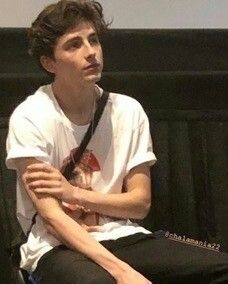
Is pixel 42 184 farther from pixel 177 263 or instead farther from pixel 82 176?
pixel 177 263

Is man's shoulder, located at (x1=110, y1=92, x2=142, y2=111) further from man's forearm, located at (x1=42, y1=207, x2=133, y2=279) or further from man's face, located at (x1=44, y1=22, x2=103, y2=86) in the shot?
man's forearm, located at (x1=42, y1=207, x2=133, y2=279)

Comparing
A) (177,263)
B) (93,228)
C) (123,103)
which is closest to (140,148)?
(123,103)

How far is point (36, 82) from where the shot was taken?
2.28 metres

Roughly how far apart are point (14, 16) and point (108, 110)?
1.76 ft

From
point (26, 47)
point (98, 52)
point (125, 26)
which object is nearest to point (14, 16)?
point (26, 47)

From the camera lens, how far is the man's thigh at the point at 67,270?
1.69 m

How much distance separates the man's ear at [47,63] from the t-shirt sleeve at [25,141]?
0.17 m

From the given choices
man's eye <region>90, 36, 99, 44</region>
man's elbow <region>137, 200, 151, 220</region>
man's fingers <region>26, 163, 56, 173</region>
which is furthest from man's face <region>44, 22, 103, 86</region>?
man's elbow <region>137, 200, 151, 220</region>

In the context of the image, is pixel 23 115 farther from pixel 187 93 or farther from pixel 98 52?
pixel 187 93

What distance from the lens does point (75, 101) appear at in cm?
201

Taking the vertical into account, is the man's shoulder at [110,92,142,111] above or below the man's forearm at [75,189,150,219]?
above

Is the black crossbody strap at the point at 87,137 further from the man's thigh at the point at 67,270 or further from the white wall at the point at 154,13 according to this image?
the white wall at the point at 154,13

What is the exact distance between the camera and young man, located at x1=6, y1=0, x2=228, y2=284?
5.97 ft

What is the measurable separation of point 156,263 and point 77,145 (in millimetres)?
385
